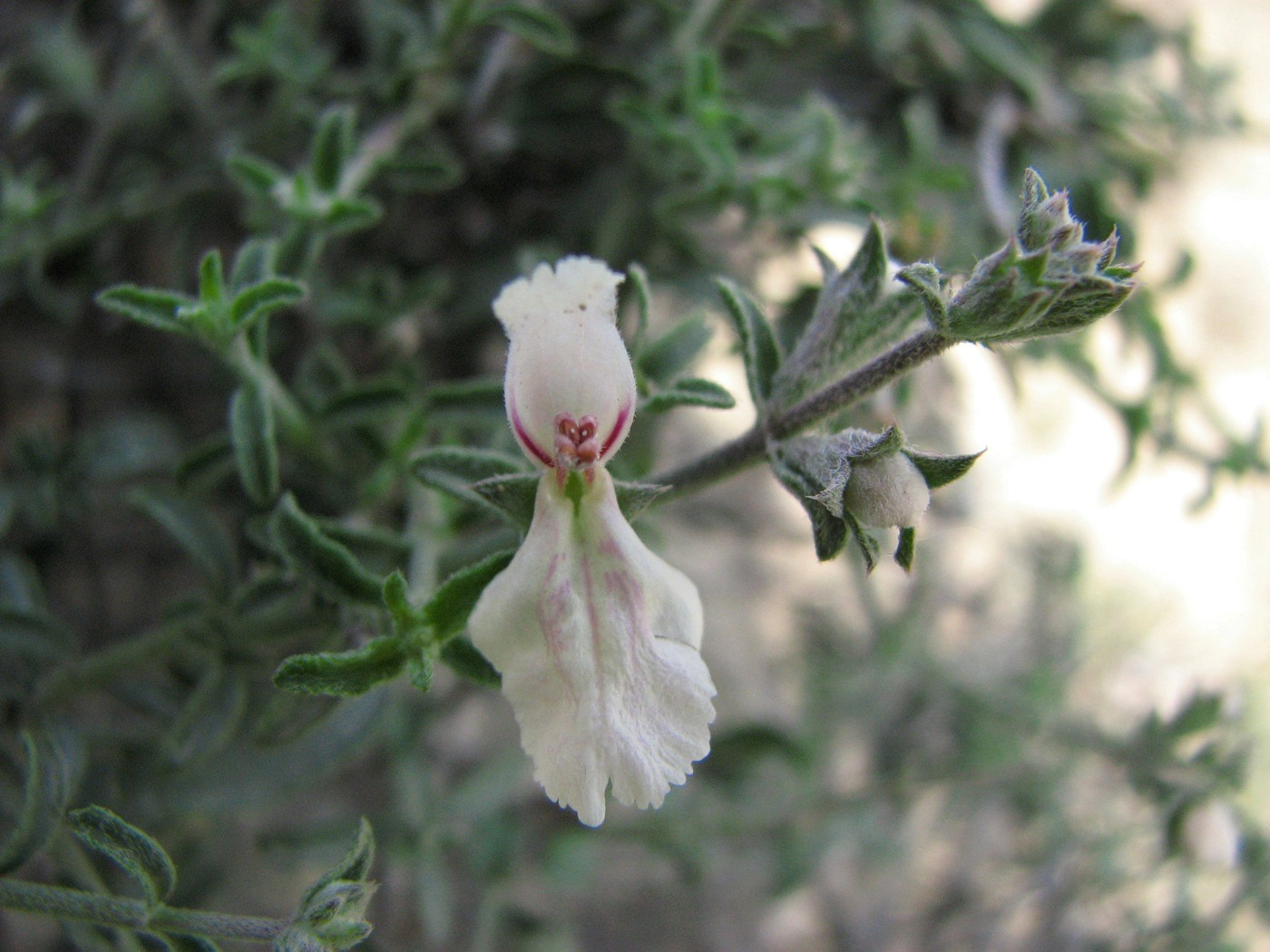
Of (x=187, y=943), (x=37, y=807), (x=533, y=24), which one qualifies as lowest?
(x=187, y=943)

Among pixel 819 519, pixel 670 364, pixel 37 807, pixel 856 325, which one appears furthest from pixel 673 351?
pixel 37 807

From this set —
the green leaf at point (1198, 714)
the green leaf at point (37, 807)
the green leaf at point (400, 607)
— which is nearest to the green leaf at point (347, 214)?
the green leaf at point (400, 607)

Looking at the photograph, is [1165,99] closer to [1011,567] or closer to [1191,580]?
[1011,567]

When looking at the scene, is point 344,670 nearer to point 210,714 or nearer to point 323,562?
point 323,562

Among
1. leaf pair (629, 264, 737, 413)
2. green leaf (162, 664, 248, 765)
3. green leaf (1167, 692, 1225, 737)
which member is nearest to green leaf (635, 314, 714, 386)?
leaf pair (629, 264, 737, 413)

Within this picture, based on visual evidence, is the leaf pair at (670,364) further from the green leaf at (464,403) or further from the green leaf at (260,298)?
the green leaf at (260,298)
